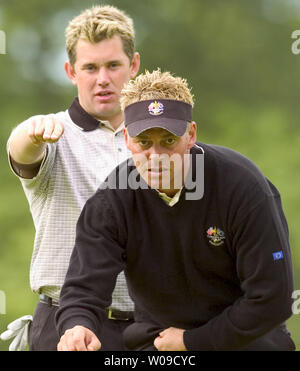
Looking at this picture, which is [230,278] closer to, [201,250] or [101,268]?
[201,250]

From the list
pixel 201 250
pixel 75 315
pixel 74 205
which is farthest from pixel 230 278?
pixel 74 205

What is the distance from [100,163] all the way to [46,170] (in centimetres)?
21

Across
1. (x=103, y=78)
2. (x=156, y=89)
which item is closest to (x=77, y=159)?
(x=103, y=78)

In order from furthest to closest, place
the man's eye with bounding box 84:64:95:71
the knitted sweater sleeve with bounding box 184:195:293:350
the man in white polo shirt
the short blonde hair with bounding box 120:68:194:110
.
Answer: the man's eye with bounding box 84:64:95:71 → the man in white polo shirt → the short blonde hair with bounding box 120:68:194:110 → the knitted sweater sleeve with bounding box 184:195:293:350

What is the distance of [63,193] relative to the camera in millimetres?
3381

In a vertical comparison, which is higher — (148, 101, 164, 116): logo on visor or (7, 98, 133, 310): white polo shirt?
(148, 101, 164, 116): logo on visor

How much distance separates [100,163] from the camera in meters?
3.42

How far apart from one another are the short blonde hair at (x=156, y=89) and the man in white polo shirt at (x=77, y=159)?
0.49 metres

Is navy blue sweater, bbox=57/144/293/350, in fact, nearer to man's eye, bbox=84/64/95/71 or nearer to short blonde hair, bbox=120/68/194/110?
short blonde hair, bbox=120/68/194/110

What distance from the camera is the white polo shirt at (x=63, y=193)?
132 inches

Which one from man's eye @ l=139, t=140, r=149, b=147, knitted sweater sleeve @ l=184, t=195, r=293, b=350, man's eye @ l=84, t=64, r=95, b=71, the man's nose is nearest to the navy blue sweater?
knitted sweater sleeve @ l=184, t=195, r=293, b=350

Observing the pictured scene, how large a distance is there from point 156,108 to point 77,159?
2.34 feet

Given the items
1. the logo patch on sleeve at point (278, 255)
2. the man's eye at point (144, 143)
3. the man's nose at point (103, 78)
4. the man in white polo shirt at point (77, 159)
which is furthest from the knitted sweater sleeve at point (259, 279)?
the man's nose at point (103, 78)

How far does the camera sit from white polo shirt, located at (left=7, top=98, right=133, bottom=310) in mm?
3346
